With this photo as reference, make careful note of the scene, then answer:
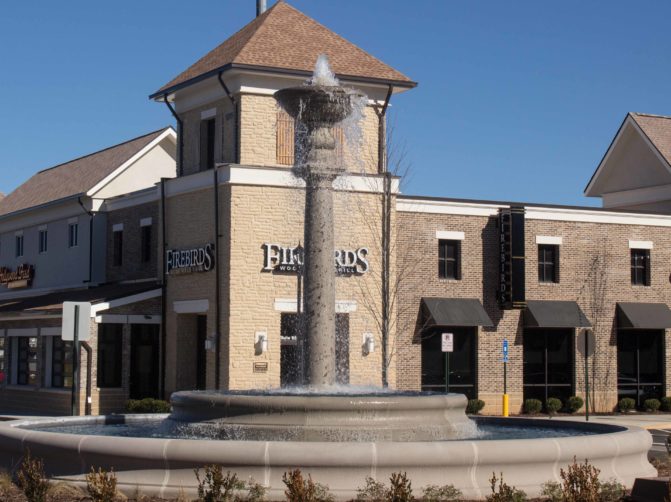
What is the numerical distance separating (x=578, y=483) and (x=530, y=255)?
95.4ft

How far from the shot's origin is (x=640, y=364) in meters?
44.9

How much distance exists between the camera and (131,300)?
39781 millimetres

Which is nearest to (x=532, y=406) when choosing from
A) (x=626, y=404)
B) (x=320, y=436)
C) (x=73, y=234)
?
(x=626, y=404)

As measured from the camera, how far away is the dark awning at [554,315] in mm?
41906

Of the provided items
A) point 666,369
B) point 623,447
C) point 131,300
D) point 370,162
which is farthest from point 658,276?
point 623,447

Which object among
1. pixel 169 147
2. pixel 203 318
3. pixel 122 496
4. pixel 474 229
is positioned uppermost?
pixel 169 147

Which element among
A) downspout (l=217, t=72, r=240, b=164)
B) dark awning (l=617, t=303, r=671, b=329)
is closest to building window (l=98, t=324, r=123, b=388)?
downspout (l=217, t=72, r=240, b=164)

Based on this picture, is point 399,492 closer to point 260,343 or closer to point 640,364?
point 260,343

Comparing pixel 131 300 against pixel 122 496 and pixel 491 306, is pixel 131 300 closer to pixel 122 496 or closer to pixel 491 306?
pixel 491 306

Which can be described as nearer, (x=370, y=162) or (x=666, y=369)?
(x=370, y=162)

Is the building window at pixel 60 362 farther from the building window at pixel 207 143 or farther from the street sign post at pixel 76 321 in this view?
the street sign post at pixel 76 321

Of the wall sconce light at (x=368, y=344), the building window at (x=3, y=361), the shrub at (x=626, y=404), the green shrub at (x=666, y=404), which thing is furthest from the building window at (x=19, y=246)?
the green shrub at (x=666, y=404)

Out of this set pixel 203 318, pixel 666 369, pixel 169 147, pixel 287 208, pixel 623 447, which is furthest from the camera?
pixel 169 147

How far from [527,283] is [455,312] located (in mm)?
3495
